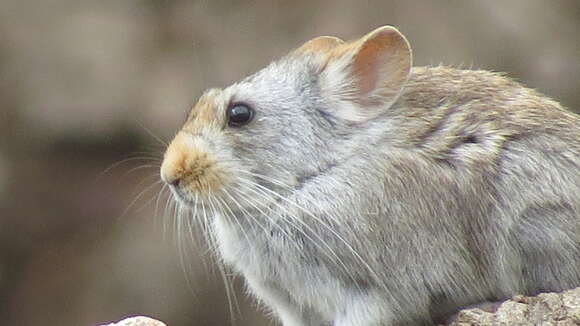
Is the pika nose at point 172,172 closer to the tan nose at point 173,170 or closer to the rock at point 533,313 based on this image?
the tan nose at point 173,170

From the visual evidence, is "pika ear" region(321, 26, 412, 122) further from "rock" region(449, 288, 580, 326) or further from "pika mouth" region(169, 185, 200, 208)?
"rock" region(449, 288, 580, 326)

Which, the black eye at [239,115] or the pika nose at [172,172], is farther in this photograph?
the black eye at [239,115]

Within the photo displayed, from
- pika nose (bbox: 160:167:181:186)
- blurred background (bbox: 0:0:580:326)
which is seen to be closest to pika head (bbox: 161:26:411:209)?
pika nose (bbox: 160:167:181:186)

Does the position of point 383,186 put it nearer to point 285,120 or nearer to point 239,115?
point 285,120

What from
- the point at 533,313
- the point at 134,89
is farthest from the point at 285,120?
the point at 134,89

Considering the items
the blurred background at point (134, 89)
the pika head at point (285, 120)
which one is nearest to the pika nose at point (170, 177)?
the pika head at point (285, 120)

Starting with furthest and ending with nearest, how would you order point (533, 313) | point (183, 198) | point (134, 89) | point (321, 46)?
point (134, 89) < point (321, 46) < point (183, 198) < point (533, 313)
